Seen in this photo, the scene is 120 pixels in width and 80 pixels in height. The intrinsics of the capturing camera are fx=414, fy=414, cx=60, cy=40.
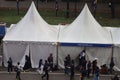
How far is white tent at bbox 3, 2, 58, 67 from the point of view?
29.2m

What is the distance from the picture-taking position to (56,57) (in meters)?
29.4

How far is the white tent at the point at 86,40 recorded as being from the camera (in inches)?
1144

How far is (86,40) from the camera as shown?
2925cm

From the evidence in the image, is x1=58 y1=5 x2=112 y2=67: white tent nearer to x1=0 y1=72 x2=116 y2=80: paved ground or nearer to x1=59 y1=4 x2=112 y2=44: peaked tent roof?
x1=59 y1=4 x2=112 y2=44: peaked tent roof

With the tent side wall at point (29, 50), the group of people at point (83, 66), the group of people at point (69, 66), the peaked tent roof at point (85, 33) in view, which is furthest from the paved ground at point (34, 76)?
the peaked tent roof at point (85, 33)

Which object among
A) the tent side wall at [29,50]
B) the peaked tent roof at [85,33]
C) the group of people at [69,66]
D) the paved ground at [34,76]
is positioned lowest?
the paved ground at [34,76]

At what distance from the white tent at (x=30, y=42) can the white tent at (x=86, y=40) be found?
78cm

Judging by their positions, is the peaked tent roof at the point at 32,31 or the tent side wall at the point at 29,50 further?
the peaked tent roof at the point at 32,31

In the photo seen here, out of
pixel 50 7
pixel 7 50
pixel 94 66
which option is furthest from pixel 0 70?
pixel 50 7

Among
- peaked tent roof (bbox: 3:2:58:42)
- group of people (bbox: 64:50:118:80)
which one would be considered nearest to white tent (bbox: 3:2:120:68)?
peaked tent roof (bbox: 3:2:58:42)

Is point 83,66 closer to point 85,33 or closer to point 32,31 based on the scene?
point 85,33

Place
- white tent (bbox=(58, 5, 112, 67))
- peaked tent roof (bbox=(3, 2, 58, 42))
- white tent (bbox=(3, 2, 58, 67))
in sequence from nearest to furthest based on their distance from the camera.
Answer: white tent (bbox=(58, 5, 112, 67))
white tent (bbox=(3, 2, 58, 67))
peaked tent roof (bbox=(3, 2, 58, 42))

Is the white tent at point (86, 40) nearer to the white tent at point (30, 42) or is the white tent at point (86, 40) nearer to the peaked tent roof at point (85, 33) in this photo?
the peaked tent roof at point (85, 33)

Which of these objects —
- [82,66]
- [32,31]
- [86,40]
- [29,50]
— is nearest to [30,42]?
[29,50]
